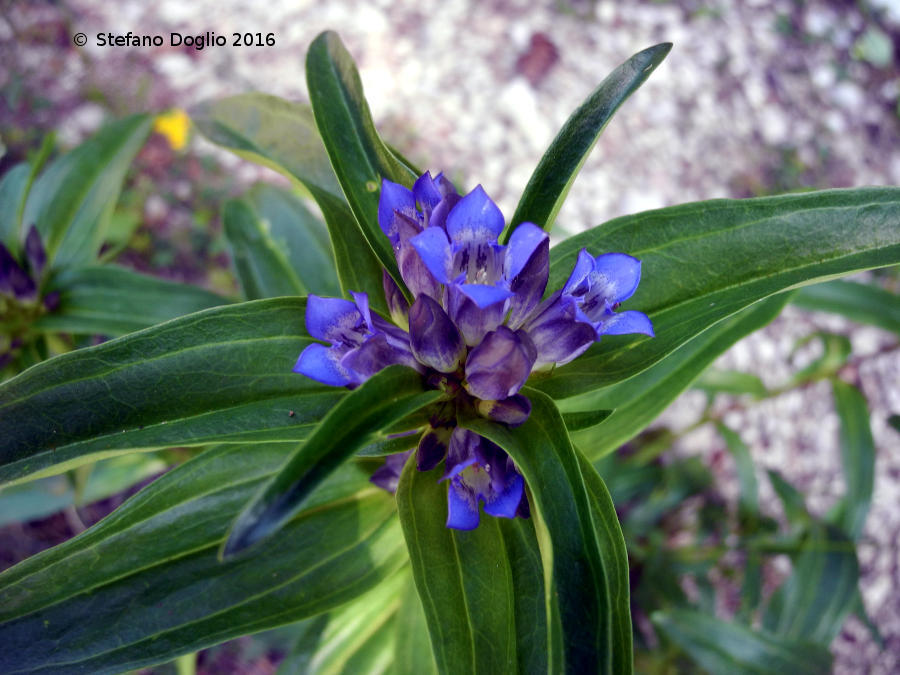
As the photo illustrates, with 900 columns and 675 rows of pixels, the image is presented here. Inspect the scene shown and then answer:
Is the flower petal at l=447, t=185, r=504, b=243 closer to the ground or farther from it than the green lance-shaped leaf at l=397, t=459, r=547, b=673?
farther from it

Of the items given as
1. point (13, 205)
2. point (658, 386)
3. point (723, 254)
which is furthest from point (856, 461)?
point (13, 205)

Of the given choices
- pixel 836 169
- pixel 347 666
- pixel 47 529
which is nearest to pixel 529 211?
pixel 347 666

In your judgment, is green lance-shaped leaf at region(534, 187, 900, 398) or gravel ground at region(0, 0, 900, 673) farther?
gravel ground at region(0, 0, 900, 673)

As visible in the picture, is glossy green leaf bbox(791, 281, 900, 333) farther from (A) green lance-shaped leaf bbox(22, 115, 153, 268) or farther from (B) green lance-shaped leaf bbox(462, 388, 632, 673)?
(A) green lance-shaped leaf bbox(22, 115, 153, 268)

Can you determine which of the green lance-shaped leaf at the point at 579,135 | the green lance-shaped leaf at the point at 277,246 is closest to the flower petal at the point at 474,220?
the green lance-shaped leaf at the point at 579,135

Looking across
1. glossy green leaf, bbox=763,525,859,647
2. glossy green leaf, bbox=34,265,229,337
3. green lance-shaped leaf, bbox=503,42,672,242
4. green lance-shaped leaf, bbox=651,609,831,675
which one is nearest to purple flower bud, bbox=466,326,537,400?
green lance-shaped leaf, bbox=503,42,672,242

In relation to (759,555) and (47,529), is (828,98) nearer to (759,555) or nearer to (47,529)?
(759,555)

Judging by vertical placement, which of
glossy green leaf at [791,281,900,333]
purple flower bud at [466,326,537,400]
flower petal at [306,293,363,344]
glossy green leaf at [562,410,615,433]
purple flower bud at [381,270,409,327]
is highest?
glossy green leaf at [791,281,900,333]

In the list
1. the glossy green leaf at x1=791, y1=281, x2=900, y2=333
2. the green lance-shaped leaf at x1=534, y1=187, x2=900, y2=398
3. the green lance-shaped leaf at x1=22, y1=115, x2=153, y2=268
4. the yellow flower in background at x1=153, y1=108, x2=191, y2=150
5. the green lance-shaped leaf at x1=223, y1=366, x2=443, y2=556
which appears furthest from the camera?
the yellow flower in background at x1=153, y1=108, x2=191, y2=150
